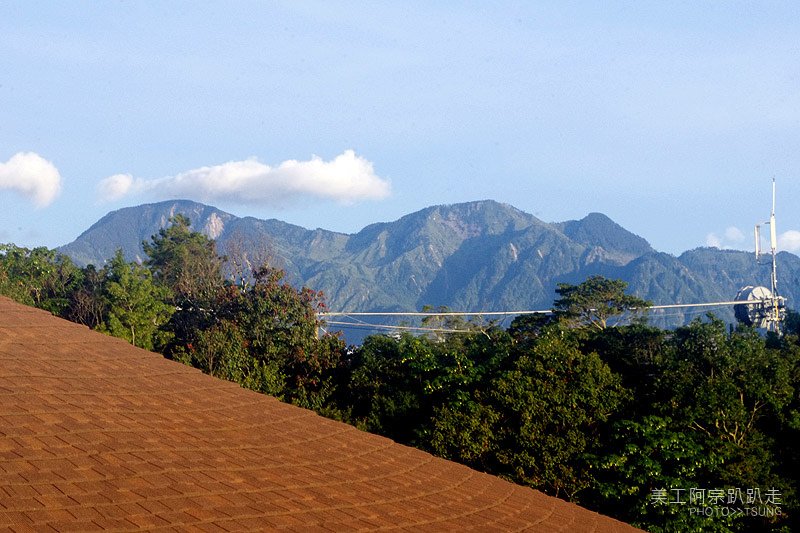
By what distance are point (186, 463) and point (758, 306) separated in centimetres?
5906

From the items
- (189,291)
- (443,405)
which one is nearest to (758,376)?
(443,405)

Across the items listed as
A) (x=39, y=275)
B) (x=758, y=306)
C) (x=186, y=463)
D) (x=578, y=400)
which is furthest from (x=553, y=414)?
(x=758, y=306)

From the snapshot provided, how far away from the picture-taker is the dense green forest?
2062 centimetres

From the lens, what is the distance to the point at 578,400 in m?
22.9

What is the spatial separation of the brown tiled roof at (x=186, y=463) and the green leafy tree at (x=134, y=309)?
2782 cm

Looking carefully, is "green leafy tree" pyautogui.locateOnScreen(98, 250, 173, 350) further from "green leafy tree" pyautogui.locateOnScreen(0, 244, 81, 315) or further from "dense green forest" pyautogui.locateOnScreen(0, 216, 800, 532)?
"green leafy tree" pyautogui.locateOnScreen(0, 244, 81, 315)

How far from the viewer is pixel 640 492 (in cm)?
2066

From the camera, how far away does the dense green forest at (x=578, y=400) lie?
812 inches

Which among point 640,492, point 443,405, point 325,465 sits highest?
point 325,465

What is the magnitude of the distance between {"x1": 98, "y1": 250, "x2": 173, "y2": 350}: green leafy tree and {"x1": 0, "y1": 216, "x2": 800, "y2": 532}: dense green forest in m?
0.40

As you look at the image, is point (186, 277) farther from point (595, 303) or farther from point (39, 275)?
point (595, 303)

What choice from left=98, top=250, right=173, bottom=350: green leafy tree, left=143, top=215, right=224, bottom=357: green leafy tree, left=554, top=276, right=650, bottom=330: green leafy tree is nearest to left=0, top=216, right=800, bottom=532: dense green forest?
left=98, top=250, right=173, bottom=350: green leafy tree

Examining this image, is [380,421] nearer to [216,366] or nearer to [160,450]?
[216,366]

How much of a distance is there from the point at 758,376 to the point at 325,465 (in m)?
19.6
